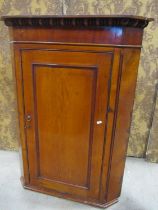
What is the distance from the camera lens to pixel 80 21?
1059 mm

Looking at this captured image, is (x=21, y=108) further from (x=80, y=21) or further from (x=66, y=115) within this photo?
(x=80, y=21)

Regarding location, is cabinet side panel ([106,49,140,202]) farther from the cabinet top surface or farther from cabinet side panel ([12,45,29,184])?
cabinet side panel ([12,45,29,184])

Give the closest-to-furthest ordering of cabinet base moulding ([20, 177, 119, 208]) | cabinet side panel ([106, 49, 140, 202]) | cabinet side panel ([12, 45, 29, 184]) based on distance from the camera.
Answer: cabinet side panel ([106, 49, 140, 202])
cabinet side panel ([12, 45, 29, 184])
cabinet base moulding ([20, 177, 119, 208])

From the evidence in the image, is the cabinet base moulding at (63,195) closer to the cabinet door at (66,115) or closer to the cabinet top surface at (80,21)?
the cabinet door at (66,115)

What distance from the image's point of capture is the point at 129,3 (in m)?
1.67

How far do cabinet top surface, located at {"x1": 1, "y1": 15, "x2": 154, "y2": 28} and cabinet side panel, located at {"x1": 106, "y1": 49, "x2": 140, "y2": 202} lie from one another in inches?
6.1

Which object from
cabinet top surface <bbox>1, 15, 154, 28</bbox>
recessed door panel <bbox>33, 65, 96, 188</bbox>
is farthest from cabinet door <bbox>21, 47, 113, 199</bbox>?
cabinet top surface <bbox>1, 15, 154, 28</bbox>

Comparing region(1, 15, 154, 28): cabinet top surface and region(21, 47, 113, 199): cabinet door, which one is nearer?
region(1, 15, 154, 28): cabinet top surface

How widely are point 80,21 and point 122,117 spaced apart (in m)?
0.65

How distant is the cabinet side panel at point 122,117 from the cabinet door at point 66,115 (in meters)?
0.09

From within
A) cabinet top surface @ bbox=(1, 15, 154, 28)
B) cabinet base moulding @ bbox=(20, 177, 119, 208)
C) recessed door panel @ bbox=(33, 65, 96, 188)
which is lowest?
cabinet base moulding @ bbox=(20, 177, 119, 208)

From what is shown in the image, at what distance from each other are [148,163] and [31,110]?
1.46m

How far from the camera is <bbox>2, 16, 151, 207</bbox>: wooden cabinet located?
1.10 metres

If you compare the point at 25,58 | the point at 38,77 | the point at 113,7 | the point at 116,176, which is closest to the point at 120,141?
the point at 116,176
